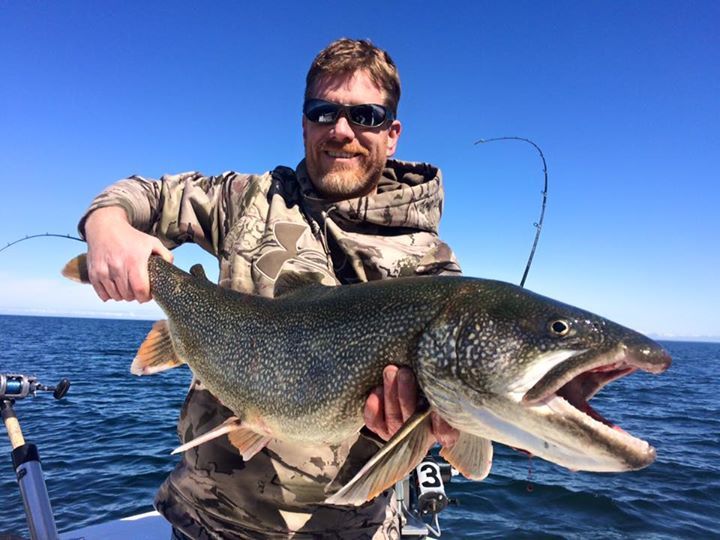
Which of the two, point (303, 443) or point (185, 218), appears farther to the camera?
point (185, 218)

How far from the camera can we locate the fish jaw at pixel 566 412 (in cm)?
194

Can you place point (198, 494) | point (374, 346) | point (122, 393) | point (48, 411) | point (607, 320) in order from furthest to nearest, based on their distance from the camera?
1. point (122, 393)
2. point (48, 411)
3. point (198, 494)
4. point (374, 346)
5. point (607, 320)

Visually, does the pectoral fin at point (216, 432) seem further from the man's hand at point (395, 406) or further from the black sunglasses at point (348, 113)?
the black sunglasses at point (348, 113)

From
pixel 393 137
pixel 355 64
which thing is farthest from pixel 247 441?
pixel 355 64

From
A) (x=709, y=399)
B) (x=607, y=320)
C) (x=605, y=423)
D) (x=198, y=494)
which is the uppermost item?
(x=607, y=320)

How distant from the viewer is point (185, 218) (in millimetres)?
3445

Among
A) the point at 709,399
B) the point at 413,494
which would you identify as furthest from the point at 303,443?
the point at 709,399

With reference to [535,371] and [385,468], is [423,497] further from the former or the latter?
[535,371]

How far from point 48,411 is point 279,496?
1711 cm

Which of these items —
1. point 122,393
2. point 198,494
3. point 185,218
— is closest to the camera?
point 198,494

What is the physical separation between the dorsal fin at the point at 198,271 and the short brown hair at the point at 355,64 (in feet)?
5.02

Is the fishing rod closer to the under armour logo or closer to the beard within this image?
the under armour logo

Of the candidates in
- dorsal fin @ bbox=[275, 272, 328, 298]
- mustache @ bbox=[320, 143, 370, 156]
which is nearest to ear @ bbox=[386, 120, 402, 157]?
mustache @ bbox=[320, 143, 370, 156]

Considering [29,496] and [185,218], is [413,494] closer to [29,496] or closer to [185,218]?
[29,496]
